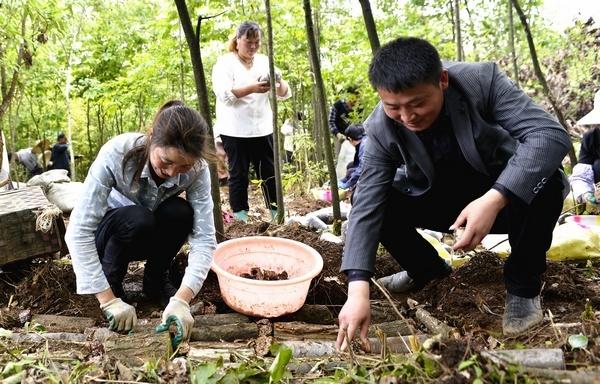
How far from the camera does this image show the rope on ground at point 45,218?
268cm

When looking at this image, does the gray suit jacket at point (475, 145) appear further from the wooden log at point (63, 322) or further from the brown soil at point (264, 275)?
the wooden log at point (63, 322)

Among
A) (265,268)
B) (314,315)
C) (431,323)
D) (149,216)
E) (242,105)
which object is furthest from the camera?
(242,105)

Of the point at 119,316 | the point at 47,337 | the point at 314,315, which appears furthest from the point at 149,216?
the point at 314,315

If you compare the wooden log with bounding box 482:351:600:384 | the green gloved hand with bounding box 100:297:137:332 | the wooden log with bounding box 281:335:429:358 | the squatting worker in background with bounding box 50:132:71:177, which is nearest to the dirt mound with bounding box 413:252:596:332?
the wooden log with bounding box 281:335:429:358

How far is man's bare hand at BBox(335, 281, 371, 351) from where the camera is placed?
67.9 inches

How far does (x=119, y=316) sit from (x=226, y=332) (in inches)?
16.3

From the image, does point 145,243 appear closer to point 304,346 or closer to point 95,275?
point 95,275

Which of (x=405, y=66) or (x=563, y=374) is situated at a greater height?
(x=405, y=66)

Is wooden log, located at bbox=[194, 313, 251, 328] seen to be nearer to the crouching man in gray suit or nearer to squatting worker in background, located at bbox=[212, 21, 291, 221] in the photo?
the crouching man in gray suit

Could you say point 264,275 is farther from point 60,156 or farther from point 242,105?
point 60,156

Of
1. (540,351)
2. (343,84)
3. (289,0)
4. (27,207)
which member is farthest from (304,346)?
(343,84)

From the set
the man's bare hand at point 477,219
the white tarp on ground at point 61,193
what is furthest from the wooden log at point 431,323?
the white tarp on ground at point 61,193

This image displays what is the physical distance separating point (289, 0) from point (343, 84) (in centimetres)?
278

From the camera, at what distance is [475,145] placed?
1.98m
